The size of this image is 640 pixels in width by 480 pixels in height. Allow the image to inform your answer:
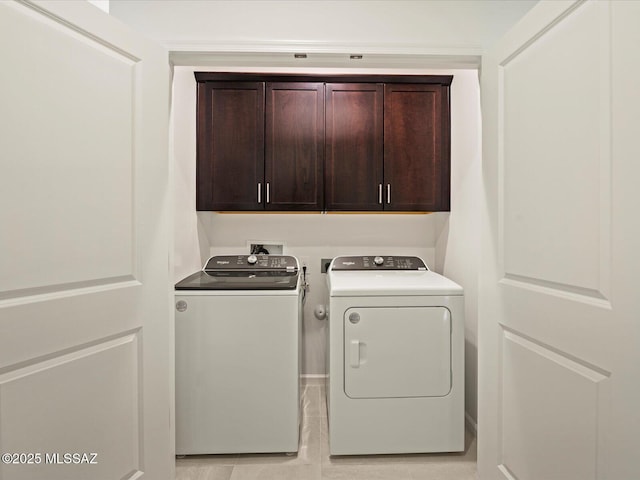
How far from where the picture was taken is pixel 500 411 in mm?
1308

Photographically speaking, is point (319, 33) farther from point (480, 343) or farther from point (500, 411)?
point (500, 411)

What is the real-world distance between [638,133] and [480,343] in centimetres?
97

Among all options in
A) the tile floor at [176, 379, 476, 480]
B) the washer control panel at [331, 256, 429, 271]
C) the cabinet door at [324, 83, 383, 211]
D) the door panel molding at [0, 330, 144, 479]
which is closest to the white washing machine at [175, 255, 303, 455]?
the tile floor at [176, 379, 476, 480]

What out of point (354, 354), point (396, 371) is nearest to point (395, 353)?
point (396, 371)

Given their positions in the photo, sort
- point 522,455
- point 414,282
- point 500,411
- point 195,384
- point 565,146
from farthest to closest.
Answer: point 414,282 → point 195,384 → point 500,411 → point 522,455 → point 565,146

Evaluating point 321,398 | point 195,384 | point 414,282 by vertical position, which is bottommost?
point 321,398

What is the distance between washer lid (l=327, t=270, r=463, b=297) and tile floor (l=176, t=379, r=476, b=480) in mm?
892

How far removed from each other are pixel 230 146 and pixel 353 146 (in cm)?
87

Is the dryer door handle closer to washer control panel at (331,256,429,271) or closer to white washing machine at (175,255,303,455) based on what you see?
white washing machine at (175,255,303,455)

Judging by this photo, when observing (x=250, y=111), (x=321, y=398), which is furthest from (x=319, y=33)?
(x=321, y=398)

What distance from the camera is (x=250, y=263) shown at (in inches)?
94.9

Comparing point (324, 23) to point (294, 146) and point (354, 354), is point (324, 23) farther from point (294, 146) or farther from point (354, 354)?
point (354, 354)

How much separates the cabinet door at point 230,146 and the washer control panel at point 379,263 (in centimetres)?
72

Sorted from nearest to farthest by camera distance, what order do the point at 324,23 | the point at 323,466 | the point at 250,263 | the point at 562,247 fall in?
the point at 562,247 → the point at 324,23 → the point at 323,466 → the point at 250,263
